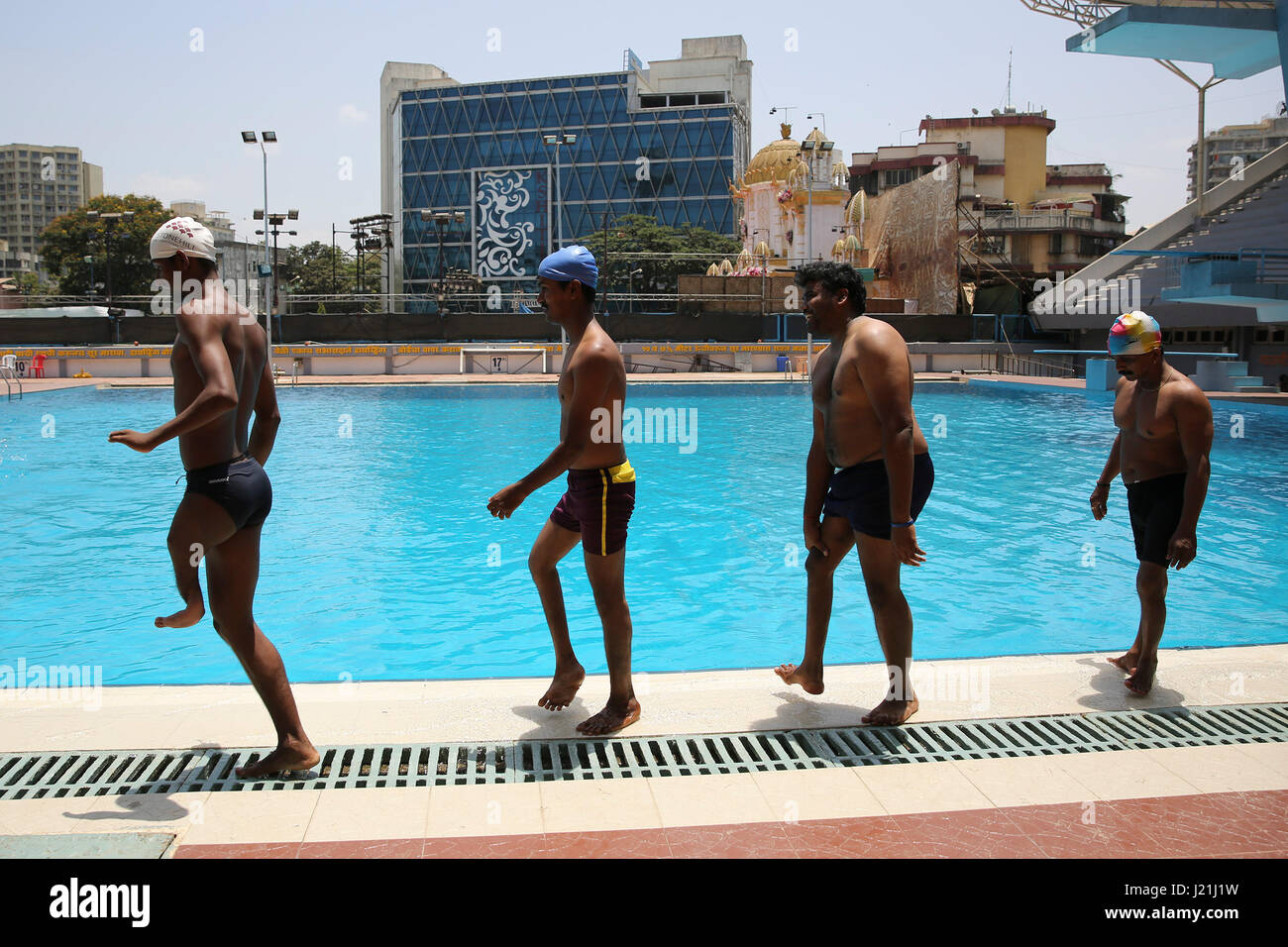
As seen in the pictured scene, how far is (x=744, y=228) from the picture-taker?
70.1 meters

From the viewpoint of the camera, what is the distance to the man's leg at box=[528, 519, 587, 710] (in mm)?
4191

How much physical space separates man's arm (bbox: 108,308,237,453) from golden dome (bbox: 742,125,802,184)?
66223 millimetres

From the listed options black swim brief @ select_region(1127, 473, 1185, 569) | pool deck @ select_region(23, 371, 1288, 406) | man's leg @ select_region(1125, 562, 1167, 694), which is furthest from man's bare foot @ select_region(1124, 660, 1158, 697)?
pool deck @ select_region(23, 371, 1288, 406)

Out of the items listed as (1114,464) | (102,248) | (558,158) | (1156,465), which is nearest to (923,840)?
(1156,465)

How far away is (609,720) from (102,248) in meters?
78.7

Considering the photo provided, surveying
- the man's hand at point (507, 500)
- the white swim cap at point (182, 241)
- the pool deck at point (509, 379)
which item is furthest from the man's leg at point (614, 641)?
the pool deck at point (509, 379)

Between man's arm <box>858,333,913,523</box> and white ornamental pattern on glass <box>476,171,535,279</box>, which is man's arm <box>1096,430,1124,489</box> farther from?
white ornamental pattern on glass <box>476,171,535,279</box>

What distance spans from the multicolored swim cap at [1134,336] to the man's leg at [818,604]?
155cm

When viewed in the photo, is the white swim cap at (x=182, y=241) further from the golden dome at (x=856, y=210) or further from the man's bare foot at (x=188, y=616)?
the golden dome at (x=856, y=210)

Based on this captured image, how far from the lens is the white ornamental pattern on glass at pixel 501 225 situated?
102 metres

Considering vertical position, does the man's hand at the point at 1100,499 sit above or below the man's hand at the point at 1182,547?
above

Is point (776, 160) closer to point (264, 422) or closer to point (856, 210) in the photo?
point (856, 210)

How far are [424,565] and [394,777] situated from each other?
16.2ft
